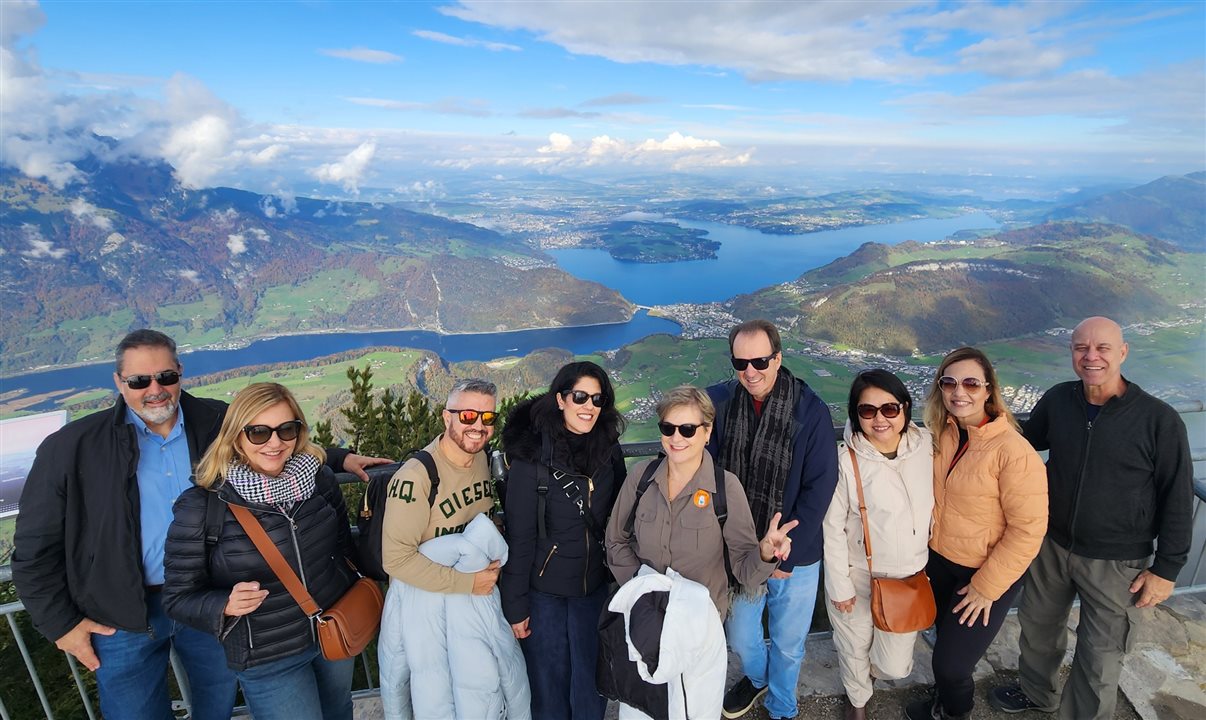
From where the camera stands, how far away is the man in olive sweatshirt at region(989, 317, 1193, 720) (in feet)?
9.25

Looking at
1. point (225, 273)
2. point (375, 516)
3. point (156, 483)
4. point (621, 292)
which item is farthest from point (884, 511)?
point (225, 273)

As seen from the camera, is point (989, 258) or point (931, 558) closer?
point (931, 558)

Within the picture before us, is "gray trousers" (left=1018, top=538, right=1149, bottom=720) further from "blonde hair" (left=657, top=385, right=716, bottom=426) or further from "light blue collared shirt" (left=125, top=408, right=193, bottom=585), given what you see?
"light blue collared shirt" (left=125, top=408, right=193, bottom=585)

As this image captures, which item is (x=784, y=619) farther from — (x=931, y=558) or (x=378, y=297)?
(x=378, y=297)

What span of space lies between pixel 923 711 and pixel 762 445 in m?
1.85

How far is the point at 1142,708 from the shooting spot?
322cm

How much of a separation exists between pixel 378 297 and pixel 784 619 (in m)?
121

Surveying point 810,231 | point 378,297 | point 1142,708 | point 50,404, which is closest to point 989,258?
point 810,231

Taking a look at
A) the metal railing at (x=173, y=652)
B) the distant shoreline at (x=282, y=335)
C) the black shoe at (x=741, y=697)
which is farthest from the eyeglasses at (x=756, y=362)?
the distant shoreline at (x=282, y=335)

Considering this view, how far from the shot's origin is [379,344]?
94.1 metres

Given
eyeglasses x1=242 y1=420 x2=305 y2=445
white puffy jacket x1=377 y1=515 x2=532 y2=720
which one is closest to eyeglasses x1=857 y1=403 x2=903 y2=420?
white puffy jacket x1=377 y1=515 x2=532 y2=720

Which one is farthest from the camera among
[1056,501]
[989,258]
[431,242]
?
[431,242]

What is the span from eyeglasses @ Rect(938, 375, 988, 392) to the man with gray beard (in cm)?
315

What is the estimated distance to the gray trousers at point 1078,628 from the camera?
2.96 m
